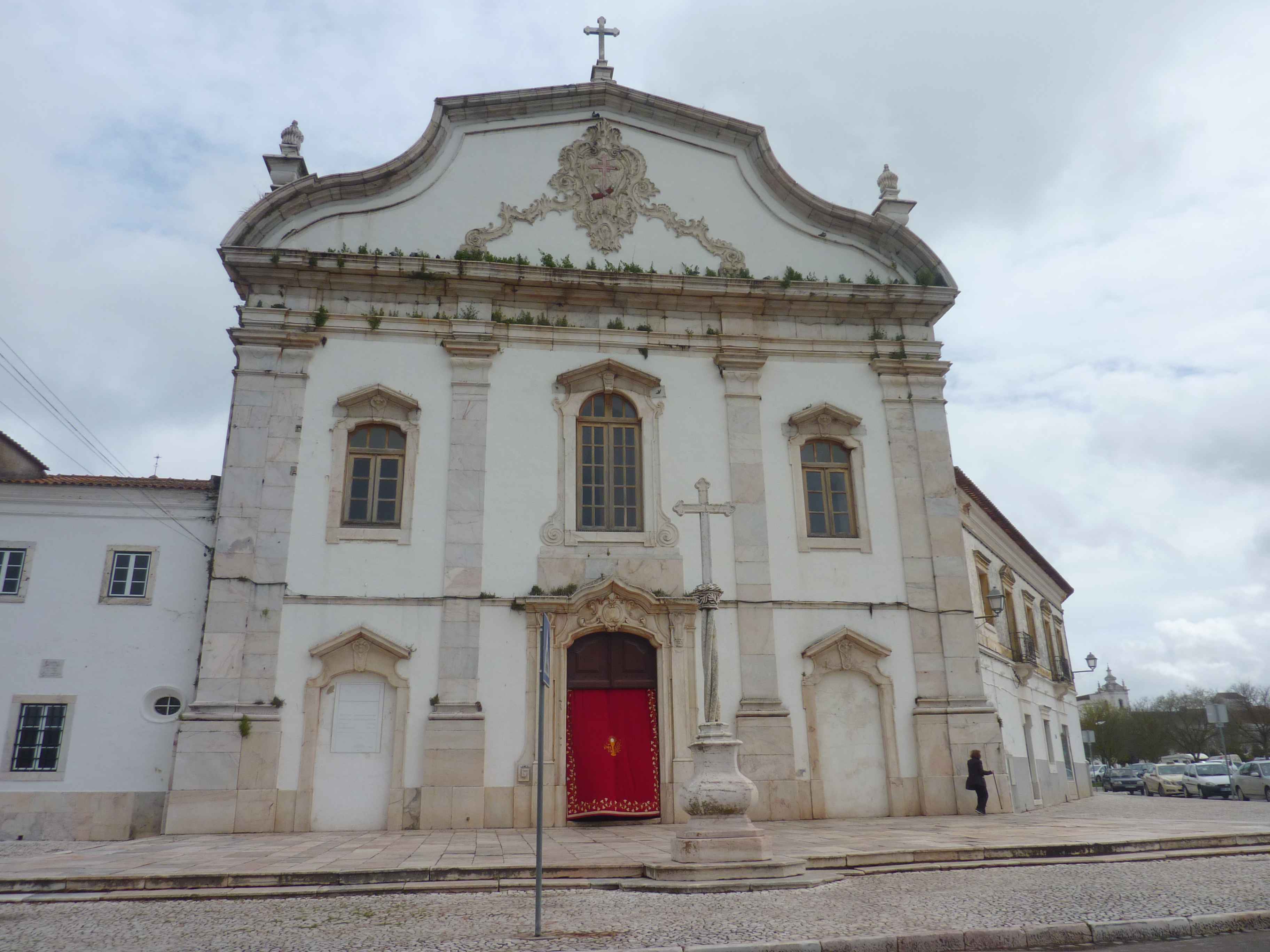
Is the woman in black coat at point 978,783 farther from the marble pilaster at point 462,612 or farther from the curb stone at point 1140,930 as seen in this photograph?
the curb stone at point 1140,930

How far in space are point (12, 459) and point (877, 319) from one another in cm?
1539

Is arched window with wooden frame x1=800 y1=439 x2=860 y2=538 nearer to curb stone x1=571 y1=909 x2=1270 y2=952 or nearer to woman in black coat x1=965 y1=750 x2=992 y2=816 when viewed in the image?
woman in black coat x1=965 y1=750 x2=992 y2=816

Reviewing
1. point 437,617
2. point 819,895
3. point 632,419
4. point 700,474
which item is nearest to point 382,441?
point 437,617

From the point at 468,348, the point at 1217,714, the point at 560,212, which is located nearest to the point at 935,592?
the point at 468,348

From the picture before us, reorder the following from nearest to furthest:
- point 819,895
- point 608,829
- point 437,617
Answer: point 819,895 < point 608,829 < point 437,617

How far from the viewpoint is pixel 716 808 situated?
30.8ft

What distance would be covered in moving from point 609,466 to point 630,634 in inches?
105

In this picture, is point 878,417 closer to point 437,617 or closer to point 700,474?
point 700,474

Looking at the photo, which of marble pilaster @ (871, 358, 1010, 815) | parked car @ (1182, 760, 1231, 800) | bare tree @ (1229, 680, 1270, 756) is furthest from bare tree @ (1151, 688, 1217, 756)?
marble pilaster @ (871, 358, 1010, 815)

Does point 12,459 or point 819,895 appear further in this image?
point 12,459

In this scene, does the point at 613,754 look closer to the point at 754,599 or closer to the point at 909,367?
the point at 754,599

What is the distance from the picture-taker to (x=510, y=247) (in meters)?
16.3

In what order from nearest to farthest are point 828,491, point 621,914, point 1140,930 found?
point 1140,930 → point 621,914 → point 828,491

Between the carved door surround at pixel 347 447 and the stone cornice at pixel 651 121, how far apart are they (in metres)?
3.57
